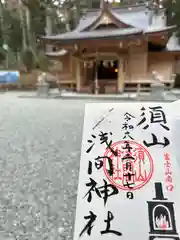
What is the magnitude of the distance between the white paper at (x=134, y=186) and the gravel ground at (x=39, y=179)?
0.66 m

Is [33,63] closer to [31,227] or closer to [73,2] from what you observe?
[73,2]

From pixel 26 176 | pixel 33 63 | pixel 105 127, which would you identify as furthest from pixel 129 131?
pixel 33 63

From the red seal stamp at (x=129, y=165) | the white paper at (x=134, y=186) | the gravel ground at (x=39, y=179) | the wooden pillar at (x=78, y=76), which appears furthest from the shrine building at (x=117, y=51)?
the red seal stamp at (x=129, y=165)

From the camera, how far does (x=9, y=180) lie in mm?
2486

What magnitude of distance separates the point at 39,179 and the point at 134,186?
1.53 m

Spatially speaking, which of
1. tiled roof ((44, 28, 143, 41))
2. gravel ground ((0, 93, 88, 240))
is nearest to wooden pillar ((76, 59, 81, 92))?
tiled roof ((44, 28, 143, 41))

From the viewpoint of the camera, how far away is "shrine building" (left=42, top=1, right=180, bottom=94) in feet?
30.2

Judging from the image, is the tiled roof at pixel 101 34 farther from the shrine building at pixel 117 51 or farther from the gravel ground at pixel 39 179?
the gravel ground at pixel 39 179

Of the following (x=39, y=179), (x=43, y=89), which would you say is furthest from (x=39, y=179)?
(x=43, y=89)

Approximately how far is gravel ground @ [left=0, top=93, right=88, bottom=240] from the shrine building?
553cm

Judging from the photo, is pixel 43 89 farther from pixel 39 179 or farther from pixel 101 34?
pixel 39 179

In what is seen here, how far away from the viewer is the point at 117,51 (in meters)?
10.1

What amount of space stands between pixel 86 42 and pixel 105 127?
8559 mm

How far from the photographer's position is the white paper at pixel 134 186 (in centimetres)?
111
